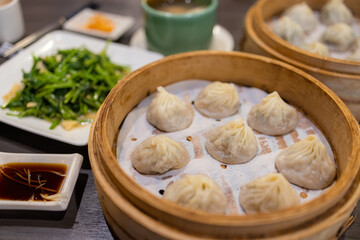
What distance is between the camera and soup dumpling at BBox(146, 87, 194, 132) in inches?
74.1

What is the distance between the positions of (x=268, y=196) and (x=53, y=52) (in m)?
2.23

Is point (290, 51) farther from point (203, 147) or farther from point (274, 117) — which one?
point (203, 147)

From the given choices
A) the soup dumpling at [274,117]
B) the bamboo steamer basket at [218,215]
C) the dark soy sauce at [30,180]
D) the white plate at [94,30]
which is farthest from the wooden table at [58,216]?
the white plate at [94,30]

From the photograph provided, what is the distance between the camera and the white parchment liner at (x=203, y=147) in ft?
5.37

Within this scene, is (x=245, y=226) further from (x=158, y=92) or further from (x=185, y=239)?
(x=158, y=92)

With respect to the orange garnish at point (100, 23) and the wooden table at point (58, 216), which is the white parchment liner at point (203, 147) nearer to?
the wooden table at point (58, 216)

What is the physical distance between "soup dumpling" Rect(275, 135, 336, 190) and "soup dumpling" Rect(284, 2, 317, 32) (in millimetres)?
1532

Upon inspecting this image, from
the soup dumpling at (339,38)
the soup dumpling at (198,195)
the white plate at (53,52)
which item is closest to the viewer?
the soup dumpling at (198,195)

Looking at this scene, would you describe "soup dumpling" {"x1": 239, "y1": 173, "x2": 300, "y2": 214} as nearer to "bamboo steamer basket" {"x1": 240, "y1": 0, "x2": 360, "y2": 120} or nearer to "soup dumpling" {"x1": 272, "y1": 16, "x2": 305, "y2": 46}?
"bamboo steamer basket" {"x1": 240, "y1": 0, "x2": 360, "y2": 120}

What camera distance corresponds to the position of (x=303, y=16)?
9.30 feet

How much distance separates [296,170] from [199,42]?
5.11 ft

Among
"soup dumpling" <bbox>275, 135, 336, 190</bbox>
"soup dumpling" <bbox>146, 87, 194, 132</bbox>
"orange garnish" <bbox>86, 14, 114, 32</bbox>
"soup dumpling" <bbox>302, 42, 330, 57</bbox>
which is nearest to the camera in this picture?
"soup dumpling" <bbox>275, 135, 336, 190</bbox>

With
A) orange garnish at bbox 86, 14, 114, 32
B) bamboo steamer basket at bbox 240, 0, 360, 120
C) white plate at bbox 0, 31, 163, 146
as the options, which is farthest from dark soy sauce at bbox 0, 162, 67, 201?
orange garnish at bbox 86, 14, 114, 32

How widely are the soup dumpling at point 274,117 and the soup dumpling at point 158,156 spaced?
0.51 metres
